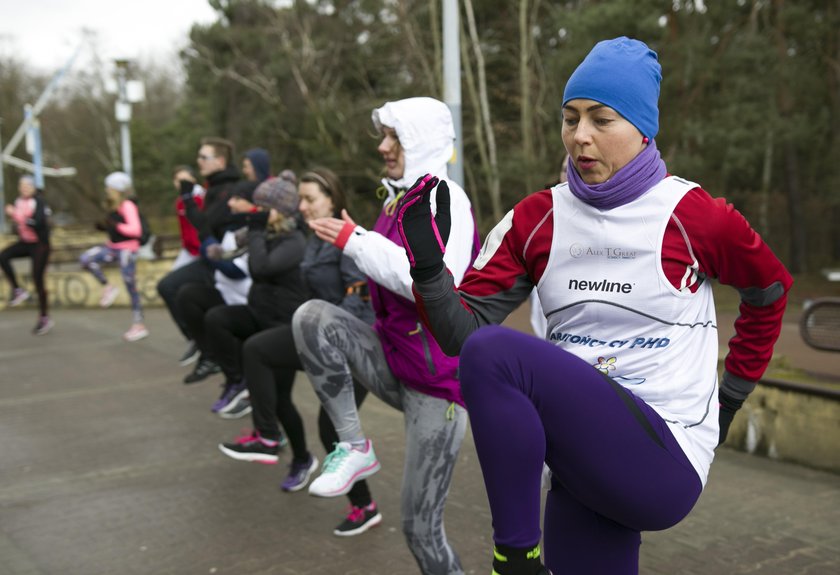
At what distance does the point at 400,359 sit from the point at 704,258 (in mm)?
1492

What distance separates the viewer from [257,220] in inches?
222

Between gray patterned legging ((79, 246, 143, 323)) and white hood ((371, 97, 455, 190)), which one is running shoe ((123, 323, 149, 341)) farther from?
white hood ((371, 97, 455, 190))

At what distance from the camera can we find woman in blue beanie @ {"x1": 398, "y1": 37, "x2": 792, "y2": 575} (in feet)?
6.56

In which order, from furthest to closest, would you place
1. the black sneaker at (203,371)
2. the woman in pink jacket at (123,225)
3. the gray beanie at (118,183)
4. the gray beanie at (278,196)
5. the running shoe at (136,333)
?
1. the running shoe at (136,333)
2. the woman in pink jacket at (123,225)
3. the gray beanie at (118,183)
4. the black sneaker at (203,371)
5. the gray beanie at (278,196)

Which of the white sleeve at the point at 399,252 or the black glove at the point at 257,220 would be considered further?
the black glove at the point at 257,220

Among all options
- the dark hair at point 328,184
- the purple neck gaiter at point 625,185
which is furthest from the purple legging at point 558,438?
the dark hair at point 328,184

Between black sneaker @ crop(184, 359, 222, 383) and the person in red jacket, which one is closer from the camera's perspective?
the person in red jacket

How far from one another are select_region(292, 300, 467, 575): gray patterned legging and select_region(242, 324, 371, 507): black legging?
35.9 inches

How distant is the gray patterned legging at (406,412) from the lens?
338 centimetres

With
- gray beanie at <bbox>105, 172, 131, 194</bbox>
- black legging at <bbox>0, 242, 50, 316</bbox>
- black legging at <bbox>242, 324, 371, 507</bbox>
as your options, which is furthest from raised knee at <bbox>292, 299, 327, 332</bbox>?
black legging at <bbox>0, 242, 50, 316</bbox>

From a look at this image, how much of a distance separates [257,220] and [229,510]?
179 cm

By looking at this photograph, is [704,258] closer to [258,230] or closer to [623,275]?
[623,275]

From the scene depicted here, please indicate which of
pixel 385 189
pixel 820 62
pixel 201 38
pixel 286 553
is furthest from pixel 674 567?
pixel 201 38

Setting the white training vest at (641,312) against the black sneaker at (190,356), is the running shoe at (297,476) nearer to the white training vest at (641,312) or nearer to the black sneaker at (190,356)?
the white training vest at (641,312)
